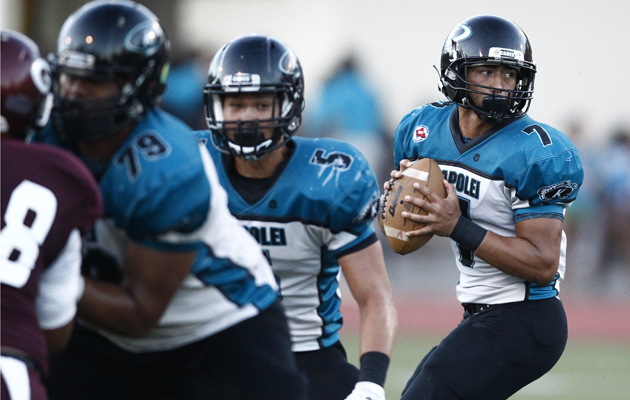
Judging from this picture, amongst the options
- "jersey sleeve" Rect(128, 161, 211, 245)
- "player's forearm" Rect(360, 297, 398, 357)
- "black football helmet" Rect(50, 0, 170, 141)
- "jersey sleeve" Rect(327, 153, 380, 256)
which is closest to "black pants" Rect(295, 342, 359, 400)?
"player's forearm" Rect(360, 297, 398, 357)

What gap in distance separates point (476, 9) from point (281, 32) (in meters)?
2.78

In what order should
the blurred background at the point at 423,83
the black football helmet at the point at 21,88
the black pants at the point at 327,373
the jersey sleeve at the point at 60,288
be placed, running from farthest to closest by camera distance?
the blurred background at the point at 423,83 → the black pants at the point at 327,373 → the black football helmet at the point at 21,88 → the jersey sleeve at the point at 60,288

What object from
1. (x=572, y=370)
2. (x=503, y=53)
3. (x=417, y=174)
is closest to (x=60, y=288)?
(x=417, y=174)

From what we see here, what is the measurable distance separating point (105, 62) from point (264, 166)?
1.00m

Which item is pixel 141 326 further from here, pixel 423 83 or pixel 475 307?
pixel 423 83

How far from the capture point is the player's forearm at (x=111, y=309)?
2203 mm

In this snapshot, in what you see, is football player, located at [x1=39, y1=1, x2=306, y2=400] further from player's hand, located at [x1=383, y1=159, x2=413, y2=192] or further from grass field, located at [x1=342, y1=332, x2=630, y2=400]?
grass field, located at [x1=342, y1=332, x2=630, y2=400]

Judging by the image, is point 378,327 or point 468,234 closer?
point 378,327

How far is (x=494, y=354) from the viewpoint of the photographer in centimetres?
323

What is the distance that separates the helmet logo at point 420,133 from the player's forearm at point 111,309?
1761 mm

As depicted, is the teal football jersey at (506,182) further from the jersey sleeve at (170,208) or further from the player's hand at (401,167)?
the jersey sleeve at (170,208)

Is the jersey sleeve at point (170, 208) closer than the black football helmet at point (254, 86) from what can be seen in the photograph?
Yes

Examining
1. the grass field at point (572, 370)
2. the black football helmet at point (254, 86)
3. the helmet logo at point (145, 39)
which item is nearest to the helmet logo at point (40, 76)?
the helmet logo at point (145, 39)

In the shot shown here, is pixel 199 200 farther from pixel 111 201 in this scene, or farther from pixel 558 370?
pixel 558 370
